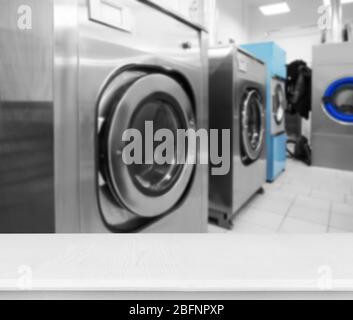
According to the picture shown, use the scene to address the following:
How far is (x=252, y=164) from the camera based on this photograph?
176 cm

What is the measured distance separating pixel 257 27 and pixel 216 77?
4.72ft

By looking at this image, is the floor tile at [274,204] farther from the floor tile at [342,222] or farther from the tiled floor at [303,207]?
the floor tile at [342,222]

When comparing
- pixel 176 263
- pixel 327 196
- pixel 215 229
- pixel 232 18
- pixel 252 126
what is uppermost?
pixel 232 18

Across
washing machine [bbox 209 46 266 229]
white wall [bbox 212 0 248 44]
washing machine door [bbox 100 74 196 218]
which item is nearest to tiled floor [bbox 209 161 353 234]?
washing machine [bbox 209 46 266 229]

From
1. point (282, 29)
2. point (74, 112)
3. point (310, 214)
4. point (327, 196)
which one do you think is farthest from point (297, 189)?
point (74, 112)

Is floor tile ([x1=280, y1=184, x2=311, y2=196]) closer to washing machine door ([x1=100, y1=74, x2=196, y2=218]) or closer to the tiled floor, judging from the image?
the tiled floor

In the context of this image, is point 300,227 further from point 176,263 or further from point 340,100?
point 176,263

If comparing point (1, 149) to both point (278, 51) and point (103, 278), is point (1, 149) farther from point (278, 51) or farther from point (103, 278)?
point (278, 51)

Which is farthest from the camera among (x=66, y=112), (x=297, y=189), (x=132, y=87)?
(x=297, y=189)

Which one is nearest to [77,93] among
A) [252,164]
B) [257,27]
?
[252,164]

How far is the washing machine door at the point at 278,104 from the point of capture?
2.37 meters

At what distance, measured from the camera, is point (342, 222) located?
1.44 m

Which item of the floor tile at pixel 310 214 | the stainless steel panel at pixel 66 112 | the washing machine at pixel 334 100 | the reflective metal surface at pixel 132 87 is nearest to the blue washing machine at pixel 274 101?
the washing machine at pixel 334 100

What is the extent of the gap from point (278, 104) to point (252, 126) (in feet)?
2.63
